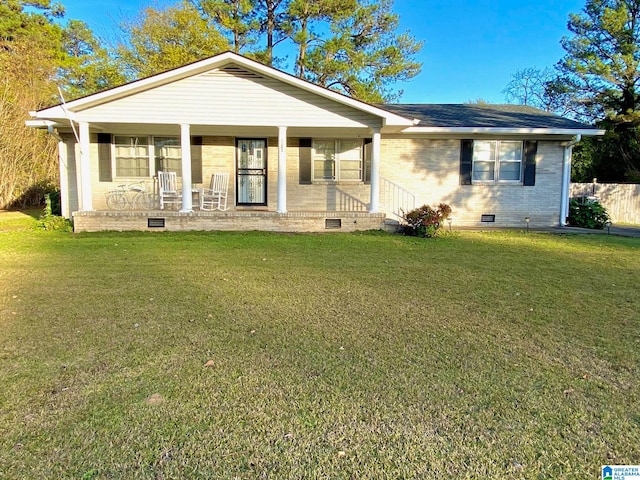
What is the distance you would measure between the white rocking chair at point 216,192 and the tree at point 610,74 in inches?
734

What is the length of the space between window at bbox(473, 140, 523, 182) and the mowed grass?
6.65 metres

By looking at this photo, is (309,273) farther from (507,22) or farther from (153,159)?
(507,22)

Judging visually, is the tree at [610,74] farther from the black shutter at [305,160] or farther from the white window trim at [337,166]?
the black shutter at [305,160]

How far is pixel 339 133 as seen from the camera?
11.9 m

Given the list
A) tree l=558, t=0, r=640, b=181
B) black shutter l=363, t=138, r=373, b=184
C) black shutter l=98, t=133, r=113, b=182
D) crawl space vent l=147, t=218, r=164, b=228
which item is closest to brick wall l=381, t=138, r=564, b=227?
black shutter l=363, t=138, r=373, b=184

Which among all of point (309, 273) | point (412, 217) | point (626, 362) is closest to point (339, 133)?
point (412, 217)

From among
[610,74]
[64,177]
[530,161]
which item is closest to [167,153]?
[64,177]

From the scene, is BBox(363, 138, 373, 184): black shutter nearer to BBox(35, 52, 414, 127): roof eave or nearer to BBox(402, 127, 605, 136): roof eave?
BBox(402, 127, 605, 136): roof eave

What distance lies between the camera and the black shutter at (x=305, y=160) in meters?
12.2

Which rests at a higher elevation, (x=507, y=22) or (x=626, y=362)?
(x=507, y=22)

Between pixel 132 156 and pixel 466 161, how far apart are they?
937 centimetres

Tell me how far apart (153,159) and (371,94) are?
1324 centimetres

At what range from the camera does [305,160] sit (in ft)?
40.2

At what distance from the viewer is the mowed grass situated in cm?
212
